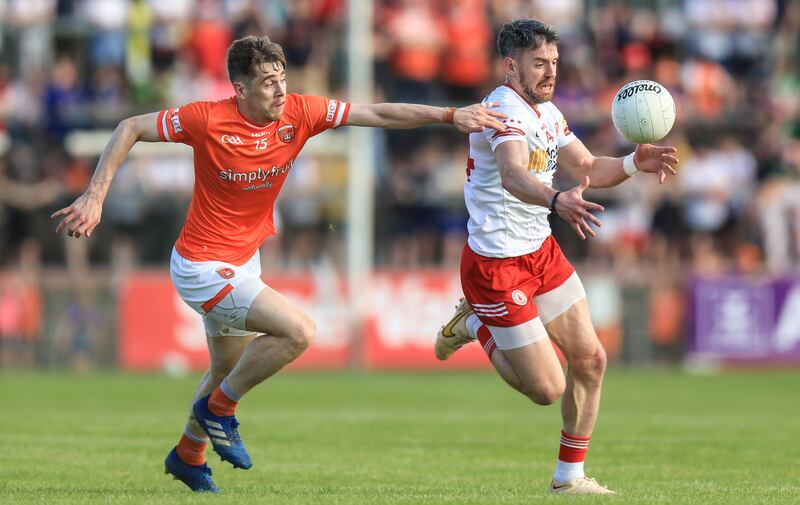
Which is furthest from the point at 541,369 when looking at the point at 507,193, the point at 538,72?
the point at 538,72

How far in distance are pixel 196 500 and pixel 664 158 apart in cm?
354

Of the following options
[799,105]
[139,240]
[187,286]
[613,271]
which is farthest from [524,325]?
[799,105]

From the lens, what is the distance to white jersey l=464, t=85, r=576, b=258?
902cm

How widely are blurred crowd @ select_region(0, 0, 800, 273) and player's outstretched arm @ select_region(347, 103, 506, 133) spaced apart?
14.5 metres

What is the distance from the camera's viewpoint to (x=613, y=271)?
77.0 feet

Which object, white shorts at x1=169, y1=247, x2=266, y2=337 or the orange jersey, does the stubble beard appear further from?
white shorts at x1=169, y1=247, x2=266, y2=337

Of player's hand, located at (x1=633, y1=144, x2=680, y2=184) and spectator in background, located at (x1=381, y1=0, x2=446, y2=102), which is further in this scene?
spectator in background, located at (x1=381, y1=0, x2=446, y2=102)

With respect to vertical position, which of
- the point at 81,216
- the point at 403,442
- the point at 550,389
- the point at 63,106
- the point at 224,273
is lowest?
the point at 403,442

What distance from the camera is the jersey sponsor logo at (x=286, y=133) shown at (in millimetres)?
9289

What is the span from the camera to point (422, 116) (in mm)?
9211

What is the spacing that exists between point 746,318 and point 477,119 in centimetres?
1526

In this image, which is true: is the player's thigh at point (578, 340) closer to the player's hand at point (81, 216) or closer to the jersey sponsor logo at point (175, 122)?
the jersey sponsor logo at point (175, 122)

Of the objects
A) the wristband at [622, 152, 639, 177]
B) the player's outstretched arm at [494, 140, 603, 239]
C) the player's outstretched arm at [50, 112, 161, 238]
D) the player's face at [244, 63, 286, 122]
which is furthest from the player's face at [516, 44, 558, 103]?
the player's outstretched arm at [50, 112, 161, 238]

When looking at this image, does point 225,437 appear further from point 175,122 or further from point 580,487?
point 580,487
